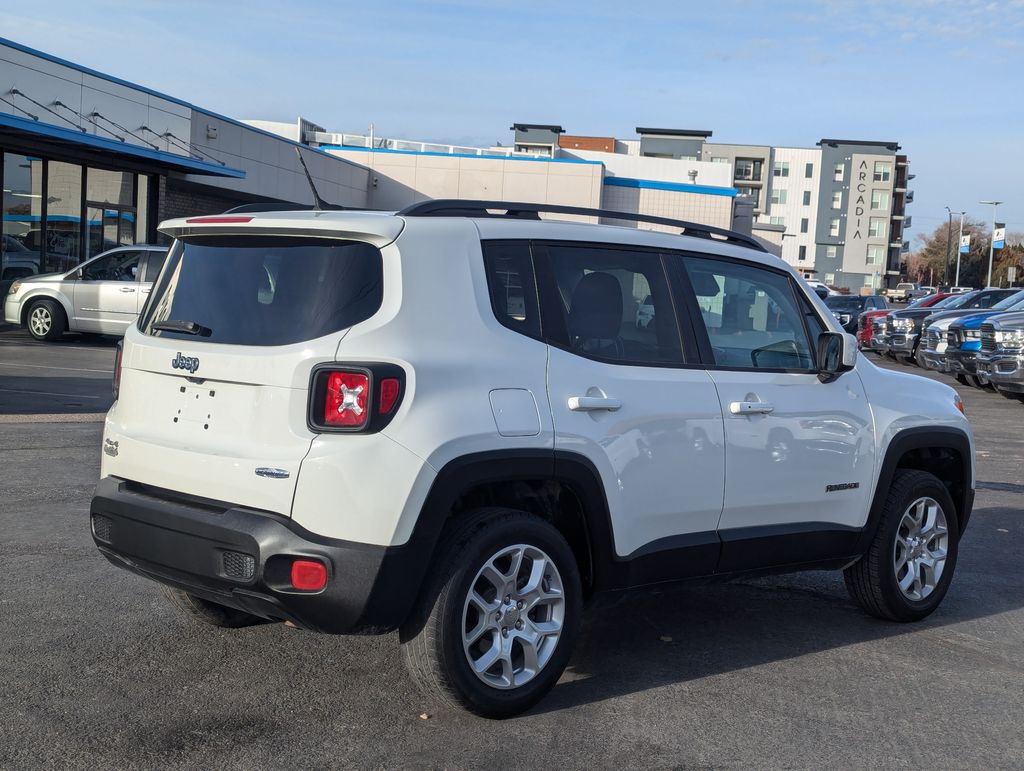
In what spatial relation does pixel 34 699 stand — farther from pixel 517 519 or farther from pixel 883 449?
pixel 883 449

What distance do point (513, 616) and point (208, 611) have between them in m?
1.60

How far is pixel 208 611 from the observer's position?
5148 mm

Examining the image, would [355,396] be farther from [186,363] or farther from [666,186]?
[666,186]

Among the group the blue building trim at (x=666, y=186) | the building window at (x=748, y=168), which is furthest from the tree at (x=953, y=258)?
the blue building trim at (x=666, y=186)

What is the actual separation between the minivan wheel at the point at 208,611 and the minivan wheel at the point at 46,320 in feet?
51.9

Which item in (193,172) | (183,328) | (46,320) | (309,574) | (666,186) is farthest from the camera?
(666,186)

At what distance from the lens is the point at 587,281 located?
4.76 m

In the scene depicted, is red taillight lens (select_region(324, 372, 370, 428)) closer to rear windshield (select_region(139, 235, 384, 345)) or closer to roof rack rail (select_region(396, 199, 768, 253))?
rear windshield (select_region(139, 235, 384, 345))

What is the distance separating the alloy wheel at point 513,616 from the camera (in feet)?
13.9

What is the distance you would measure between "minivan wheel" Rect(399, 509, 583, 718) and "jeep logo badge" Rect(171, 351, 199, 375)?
1.14 meters

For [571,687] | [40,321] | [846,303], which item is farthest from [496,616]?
[846,303]

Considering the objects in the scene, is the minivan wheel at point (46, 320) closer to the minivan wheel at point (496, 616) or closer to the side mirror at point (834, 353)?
the side mirror at point (834, 353)

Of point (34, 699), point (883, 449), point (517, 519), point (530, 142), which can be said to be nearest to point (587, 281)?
point (517, 519)

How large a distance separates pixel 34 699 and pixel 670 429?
267cm
